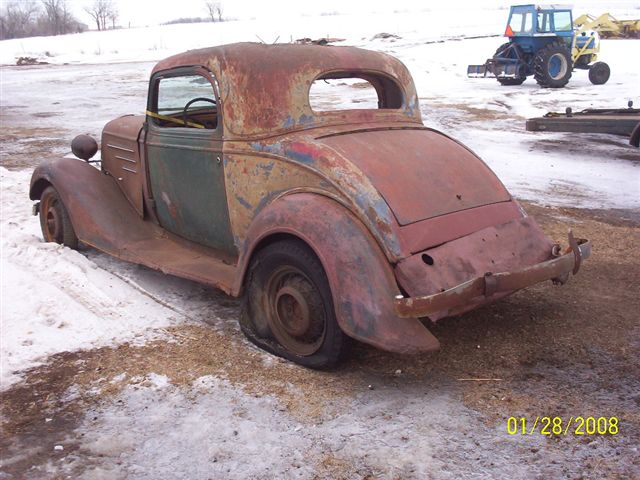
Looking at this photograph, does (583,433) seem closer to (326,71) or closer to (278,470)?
(278,470)

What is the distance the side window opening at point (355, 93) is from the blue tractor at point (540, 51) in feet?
13.0

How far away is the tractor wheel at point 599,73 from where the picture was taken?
18.3m

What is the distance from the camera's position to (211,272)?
13.8 feet

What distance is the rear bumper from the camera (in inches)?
119

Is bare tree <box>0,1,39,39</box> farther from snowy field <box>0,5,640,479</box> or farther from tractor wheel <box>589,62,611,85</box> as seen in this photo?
snowy field <box>0,5,640,479</box>

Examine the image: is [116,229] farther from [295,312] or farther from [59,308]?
[295,312]

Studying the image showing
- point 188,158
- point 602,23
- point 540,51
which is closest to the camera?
point 188,158

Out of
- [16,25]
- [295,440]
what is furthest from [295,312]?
[16,25]

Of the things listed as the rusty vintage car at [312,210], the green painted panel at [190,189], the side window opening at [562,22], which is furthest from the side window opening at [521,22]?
the green painted panel at [190,189]

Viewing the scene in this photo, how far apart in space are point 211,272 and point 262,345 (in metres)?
0.72

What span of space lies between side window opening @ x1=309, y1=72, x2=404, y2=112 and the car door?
0.88m

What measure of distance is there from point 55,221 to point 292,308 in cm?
285

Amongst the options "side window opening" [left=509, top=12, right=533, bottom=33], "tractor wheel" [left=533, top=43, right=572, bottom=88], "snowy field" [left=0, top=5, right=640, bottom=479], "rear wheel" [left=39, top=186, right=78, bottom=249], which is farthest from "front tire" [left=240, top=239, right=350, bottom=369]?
"side window opening" [left=509, top=12, right=533, bottom=33]
